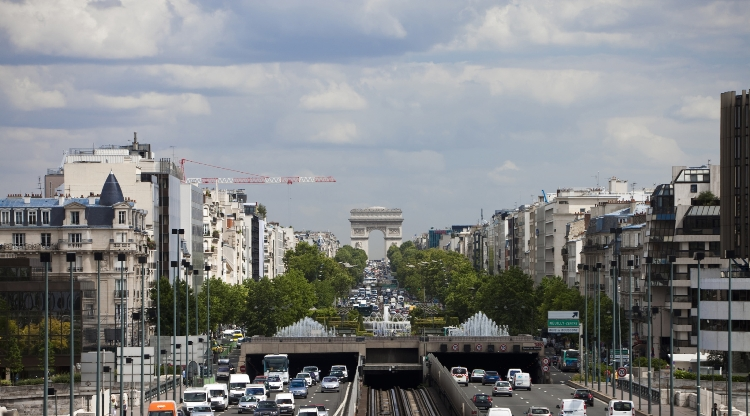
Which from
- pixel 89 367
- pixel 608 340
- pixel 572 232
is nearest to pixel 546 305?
pixel 608 340

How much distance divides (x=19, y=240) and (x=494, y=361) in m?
48.4

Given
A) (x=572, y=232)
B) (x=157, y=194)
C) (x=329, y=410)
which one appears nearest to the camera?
(x=329, y=410)

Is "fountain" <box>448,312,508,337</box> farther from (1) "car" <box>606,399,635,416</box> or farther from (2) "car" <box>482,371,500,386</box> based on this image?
(1) "car" <box>606,399,635,416</box>

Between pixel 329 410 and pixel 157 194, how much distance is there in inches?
2595

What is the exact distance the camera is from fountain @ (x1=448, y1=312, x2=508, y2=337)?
159250 mm

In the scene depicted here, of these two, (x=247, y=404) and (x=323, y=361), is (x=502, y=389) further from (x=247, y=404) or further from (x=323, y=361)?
(x=323, y=361)

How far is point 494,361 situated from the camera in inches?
5591

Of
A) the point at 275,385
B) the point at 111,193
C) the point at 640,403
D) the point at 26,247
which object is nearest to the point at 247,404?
the point at 275,385

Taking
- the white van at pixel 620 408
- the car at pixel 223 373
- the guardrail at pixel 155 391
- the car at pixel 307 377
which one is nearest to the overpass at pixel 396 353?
the car at pixel 223 373

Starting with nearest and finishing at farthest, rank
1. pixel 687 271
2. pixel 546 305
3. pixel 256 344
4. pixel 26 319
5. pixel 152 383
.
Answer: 1. pixel 152 383
2. pixel 26 319
3. pixel 687 271
4. pixel 256 344
5. pixel 546 305

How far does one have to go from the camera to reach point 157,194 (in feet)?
469

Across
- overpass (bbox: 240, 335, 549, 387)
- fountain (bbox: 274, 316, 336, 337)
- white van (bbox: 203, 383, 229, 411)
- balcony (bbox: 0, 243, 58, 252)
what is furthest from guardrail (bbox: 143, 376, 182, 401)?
fountain (bbox: 274, 316, 336, 337)

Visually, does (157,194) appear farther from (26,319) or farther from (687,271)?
(687,271)

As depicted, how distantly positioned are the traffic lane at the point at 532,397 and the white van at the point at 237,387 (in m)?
14.8
